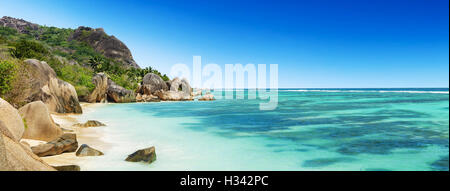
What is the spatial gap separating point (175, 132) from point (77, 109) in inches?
400

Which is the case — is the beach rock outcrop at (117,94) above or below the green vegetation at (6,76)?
below

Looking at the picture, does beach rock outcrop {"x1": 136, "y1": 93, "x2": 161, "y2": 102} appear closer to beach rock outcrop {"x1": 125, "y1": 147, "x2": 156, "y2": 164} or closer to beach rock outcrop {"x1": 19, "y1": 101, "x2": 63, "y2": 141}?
beach rock outcrop {"x1": 19, "y1": 101, "x2": 63, "y2": 141}

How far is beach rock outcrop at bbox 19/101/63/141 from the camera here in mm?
7884

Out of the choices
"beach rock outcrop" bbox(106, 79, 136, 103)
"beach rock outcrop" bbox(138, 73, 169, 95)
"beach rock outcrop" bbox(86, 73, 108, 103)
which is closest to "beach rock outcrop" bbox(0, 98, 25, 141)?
"beach rock outcrop" bbox(86, 73, 108, 103)

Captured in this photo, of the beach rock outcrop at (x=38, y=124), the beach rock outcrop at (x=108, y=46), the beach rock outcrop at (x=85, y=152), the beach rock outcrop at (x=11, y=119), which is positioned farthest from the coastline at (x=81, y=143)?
the beach rock outcrop at (x=108, y=46)

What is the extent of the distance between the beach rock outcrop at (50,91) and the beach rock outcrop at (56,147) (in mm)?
9856

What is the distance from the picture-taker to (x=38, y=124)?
26.3 feet

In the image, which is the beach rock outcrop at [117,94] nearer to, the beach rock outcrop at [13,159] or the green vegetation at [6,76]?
the green vegetation at [6,76]

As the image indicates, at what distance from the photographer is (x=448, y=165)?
6.94 meters

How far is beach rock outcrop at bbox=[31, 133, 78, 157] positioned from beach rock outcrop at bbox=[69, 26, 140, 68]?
8441 centimetres

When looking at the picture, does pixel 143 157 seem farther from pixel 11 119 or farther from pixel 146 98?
pixel 146 98

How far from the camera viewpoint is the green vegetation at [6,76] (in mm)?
12711
